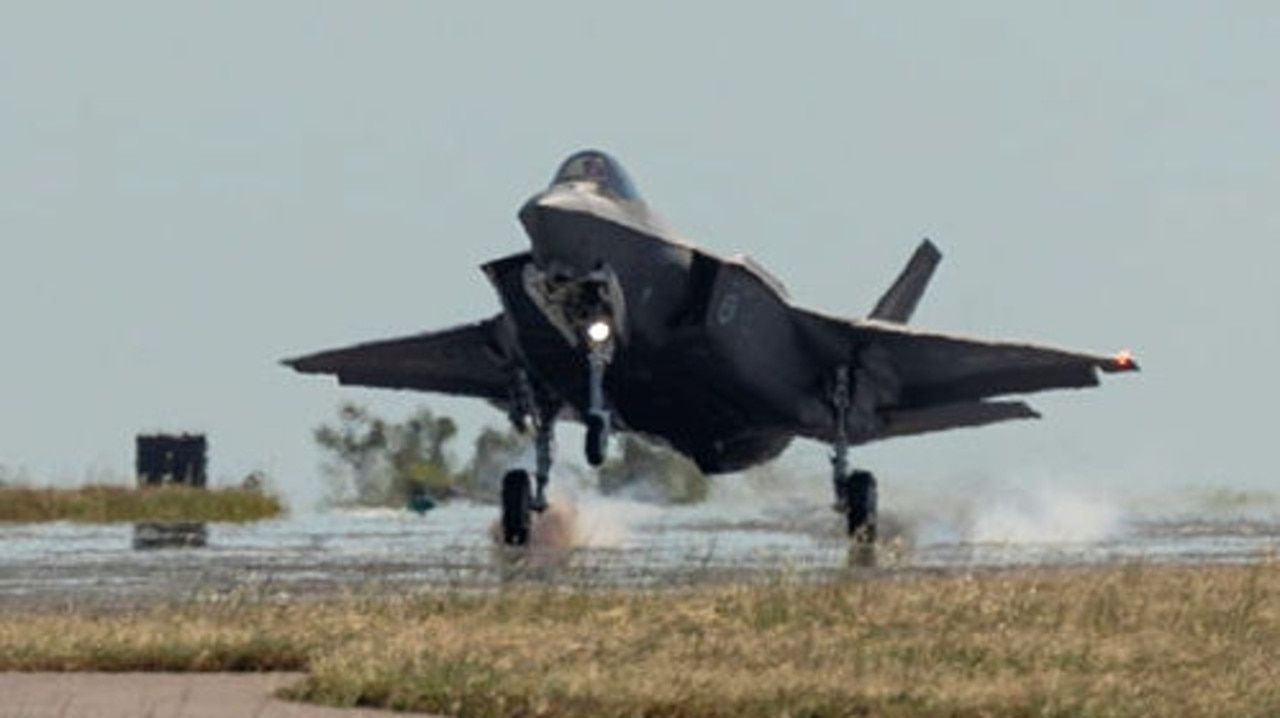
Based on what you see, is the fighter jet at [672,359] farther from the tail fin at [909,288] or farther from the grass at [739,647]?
the grass at [739,647]

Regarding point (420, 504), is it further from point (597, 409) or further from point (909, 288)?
point (597, 409)

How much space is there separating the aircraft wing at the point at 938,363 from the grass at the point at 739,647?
1450 centimetres

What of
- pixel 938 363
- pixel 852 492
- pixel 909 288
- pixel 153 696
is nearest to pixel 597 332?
pixel 852 492

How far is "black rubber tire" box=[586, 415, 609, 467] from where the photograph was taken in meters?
27.7

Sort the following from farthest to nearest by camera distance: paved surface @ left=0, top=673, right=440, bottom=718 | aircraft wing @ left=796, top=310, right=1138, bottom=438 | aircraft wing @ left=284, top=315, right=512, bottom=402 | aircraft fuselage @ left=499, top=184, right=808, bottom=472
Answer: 1. aircraft wing @ left=284, top=315, right=512, bottom=402
2. aircraft wing @ left=796, top=310, right=1138, bottom=438
3. aircraft fuselage @ left=499, top=184, right=808, bottom=472
4. paved surface @ left=0, top=673, right=440, bottom=718

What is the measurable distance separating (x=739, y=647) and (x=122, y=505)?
135ft

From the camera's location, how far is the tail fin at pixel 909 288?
133 ft

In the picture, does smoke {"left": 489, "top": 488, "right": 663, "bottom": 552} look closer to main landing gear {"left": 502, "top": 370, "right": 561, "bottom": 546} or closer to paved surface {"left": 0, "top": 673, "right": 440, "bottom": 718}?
main landing gear {"left": 502, "top": 370, "right": 561, "bottom": 546}

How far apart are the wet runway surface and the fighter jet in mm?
1450

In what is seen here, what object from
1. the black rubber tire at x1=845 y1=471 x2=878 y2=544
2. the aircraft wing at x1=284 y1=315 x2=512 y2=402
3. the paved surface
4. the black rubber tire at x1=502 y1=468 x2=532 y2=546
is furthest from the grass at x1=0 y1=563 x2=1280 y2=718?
the aircraft wing at x1=284 y1=315 x2=512 y2=402

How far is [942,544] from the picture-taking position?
107 ft

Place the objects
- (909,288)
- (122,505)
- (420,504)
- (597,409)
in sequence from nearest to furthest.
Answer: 1. (597,409)
2. (909,288)
3. (122,505)
4. (420,504)

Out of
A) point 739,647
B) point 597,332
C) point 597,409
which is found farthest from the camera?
point 597,332

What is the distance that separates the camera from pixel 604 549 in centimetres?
3028
